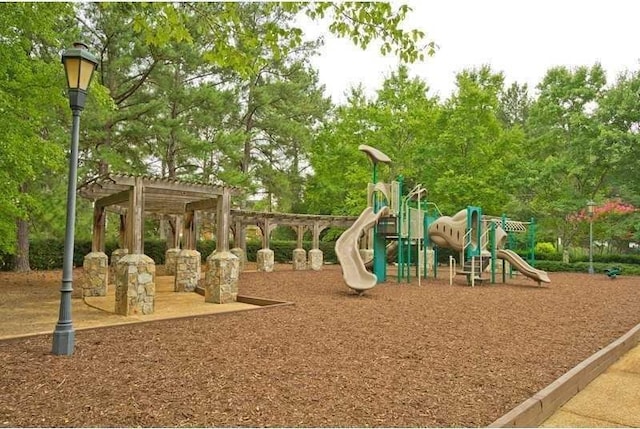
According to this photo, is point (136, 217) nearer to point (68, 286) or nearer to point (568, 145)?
point (68, 286)

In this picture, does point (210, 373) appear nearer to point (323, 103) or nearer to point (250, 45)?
point (250, 45)

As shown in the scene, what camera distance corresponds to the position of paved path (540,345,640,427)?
3.74m

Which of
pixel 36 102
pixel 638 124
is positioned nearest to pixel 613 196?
pixel 638 124

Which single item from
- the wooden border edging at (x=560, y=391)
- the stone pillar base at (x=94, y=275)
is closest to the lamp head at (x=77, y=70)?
the wooden border edging at (x=560, y=391)

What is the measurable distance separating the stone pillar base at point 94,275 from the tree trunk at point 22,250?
27.8 ft

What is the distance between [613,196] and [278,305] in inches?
872

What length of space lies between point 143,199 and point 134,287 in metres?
1.81

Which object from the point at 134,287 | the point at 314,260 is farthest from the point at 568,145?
the point at 134,287

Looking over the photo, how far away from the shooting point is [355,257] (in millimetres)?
12602

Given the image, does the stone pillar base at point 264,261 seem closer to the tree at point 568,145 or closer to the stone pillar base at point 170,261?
the stone pillar base at point 170,261

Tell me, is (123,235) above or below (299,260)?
above

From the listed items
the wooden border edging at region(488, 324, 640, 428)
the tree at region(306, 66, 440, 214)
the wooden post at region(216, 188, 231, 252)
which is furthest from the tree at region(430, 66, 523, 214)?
the wooden border edging at region(488, 324, 640, 428)

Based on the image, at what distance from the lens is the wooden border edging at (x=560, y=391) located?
3.51 metres

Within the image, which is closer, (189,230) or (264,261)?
(189,230)
